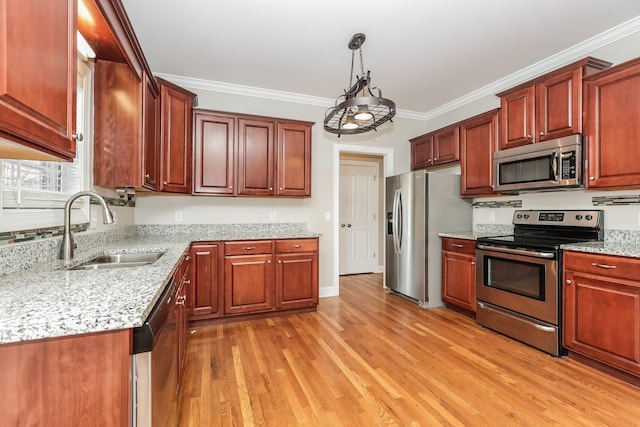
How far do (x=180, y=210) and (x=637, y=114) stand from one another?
4.11 metres

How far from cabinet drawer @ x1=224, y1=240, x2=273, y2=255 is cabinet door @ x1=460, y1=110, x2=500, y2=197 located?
2396mm

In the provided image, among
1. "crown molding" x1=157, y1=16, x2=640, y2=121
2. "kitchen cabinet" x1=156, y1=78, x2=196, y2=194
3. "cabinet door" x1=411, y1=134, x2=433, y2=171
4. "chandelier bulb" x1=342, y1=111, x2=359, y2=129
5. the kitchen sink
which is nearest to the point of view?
the kitchen sink

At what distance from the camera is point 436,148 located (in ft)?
13.4

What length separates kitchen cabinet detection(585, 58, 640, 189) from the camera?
2191mm

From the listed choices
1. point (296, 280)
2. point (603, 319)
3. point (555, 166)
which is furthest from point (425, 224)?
point (603, 319)

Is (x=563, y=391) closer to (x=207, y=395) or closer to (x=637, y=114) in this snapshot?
(x=637, y=114)

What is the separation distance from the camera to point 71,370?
0.84m

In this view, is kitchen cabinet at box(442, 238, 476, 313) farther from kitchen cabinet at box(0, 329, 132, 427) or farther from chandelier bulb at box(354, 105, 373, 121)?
Answer: kitchen cabinet at box(0, 329, 132, 427)

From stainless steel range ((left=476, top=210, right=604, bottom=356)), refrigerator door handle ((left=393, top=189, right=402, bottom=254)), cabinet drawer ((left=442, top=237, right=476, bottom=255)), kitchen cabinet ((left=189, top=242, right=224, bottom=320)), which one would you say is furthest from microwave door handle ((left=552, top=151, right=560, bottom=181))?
kitchen cabinet ((left=189, top=242, right=224, bottom=320))

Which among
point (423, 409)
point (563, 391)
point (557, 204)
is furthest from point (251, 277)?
point (557, 204)

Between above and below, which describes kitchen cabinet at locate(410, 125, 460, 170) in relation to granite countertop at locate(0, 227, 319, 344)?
above

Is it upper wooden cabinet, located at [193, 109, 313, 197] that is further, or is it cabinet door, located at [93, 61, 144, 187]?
upper wooden cabinet, located at [193, 109, 313, 197]

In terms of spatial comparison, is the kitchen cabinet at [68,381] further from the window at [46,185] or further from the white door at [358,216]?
the white door at [358,216]

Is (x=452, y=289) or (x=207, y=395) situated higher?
(x=452, y=289)
